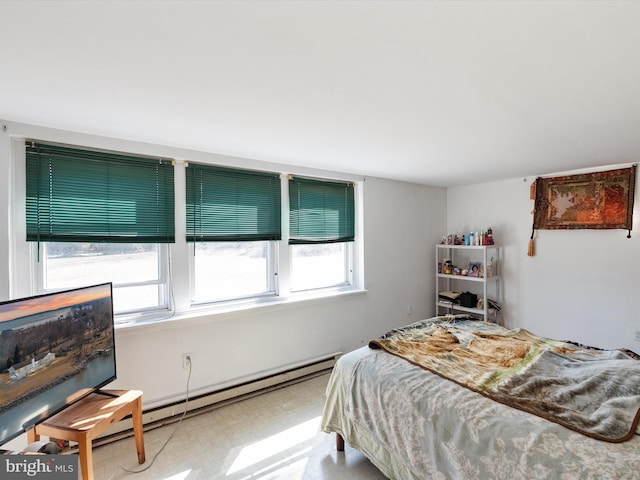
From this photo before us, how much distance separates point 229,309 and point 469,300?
3.12 m

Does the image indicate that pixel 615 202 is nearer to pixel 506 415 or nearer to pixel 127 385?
pixel 506 415

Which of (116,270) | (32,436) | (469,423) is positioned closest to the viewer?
(469,423)

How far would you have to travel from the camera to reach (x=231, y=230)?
2871 millimetres

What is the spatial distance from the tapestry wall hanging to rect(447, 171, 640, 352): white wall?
81mm

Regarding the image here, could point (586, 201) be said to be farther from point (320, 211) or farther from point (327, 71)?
point (327, 71)

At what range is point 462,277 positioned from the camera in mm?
4055

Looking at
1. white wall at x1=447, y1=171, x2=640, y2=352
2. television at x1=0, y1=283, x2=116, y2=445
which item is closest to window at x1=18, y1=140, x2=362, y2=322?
television at x1=0, y1=283, x2=116, y2=445

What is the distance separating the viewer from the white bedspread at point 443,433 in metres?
1.20

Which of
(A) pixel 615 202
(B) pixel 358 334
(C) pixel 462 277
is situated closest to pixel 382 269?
(B) pixel 358 334

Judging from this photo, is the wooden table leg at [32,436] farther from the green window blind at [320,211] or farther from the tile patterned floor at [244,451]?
the green window blind at [320,211]

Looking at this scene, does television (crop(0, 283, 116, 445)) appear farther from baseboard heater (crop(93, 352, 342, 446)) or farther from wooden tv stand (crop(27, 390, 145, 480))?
baseboard heater (crop(93, 352, 342, 446))

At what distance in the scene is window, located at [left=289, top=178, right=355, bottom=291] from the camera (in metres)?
3.31

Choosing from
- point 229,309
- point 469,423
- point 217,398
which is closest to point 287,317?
point 229,309

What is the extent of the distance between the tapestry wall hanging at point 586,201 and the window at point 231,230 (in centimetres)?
319
